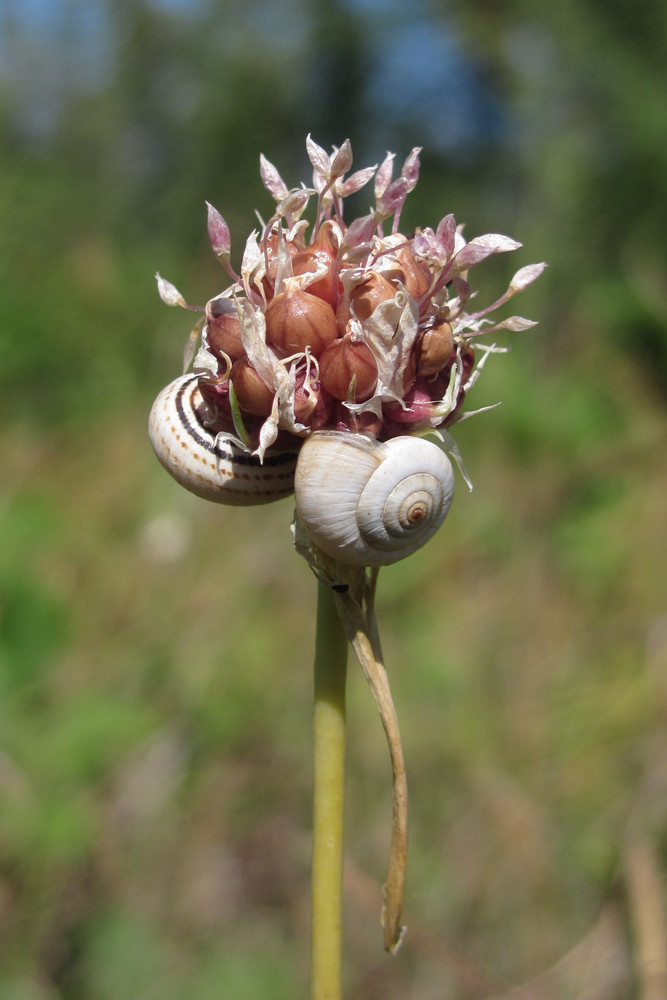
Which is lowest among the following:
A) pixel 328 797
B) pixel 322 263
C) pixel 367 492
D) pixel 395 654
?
pixel 395 654

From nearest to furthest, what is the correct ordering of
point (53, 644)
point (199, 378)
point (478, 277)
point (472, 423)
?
1. point (199, 378)
2. point (53, 644)
3. point (472, 423)
4. point (478, 277)

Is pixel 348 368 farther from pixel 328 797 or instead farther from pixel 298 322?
pixel 328 797

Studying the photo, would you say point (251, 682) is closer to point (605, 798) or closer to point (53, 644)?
point (53, 644)

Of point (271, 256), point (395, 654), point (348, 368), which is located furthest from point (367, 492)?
point (395, 654)

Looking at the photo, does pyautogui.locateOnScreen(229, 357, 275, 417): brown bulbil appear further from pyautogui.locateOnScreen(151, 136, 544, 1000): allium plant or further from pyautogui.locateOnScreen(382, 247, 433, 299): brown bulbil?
pyautogui.locateOnScreen(382, 247, 433, 299): brown bulbil

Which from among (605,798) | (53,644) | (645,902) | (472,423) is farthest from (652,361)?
(53,644)
